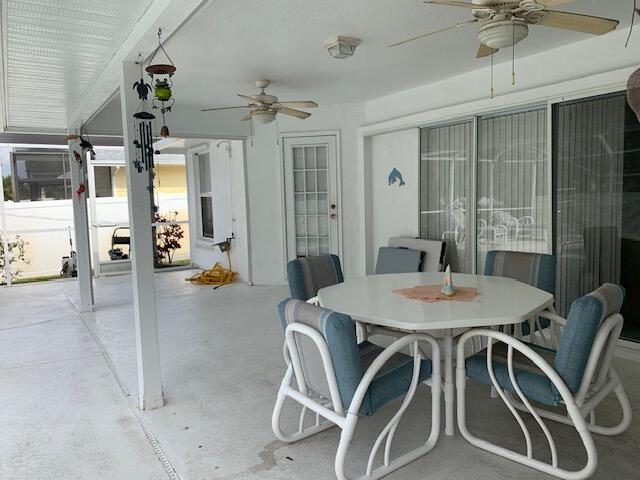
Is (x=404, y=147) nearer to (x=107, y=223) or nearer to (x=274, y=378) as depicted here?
(x=274, y=378)

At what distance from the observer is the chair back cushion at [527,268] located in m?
3.16

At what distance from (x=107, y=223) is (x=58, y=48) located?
5.59 metres

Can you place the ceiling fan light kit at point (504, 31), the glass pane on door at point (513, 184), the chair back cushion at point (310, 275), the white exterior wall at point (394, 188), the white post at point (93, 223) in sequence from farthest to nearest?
1. the white post at point (93, 223)
2. the white exterior wall at point (394, 188)
3. the glass pane on door at point (513, 184)
4. the chair back cushion at point (310, 275)
5. the ceiling fan light kit at point (504, 31)

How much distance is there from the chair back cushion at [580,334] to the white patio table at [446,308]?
0.81 feet

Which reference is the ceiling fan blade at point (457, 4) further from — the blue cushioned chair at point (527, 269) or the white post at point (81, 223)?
the white post at point (81, 223)

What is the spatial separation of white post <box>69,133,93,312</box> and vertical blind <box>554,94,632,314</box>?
187 inches

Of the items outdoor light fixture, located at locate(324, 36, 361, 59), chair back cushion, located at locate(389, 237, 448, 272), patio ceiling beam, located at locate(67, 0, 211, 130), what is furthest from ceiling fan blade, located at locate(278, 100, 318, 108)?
chair back cushion, located at locate(389, 237, 448, 272)

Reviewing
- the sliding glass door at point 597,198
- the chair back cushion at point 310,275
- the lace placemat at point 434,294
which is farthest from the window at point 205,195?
the lace placemat at point 434,294

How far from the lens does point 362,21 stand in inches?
130

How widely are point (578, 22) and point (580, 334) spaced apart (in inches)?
61.0

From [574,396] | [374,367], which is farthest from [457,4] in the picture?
[574,396]

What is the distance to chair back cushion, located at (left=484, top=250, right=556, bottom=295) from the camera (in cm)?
316

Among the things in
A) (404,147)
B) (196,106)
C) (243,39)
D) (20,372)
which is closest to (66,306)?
(20,372)

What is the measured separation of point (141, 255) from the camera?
9.59ft
